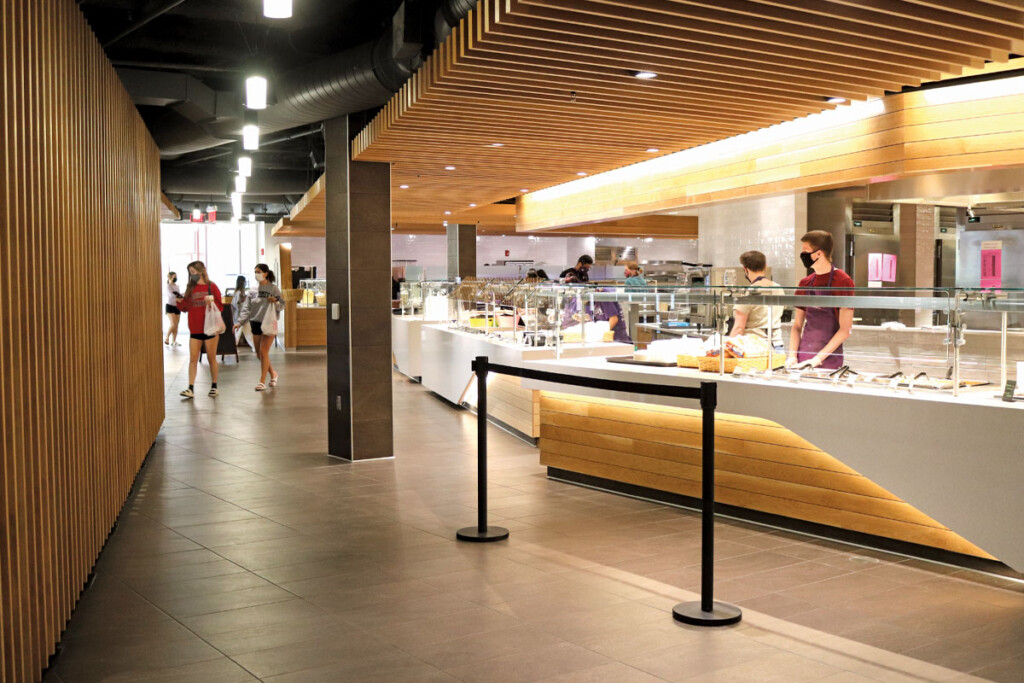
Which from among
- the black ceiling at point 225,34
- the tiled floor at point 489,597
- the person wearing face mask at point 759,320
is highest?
the black ceiling at point 225,34

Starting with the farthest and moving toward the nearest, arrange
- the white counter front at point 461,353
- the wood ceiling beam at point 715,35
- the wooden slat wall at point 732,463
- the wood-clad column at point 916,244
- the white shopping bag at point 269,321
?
the white shopping bag at point 269,321 → the wood-clad column at point 916,244 → the white counter front at point 461,353 → the wooden slat wall at point 732,463 → the wood ceiling beam at point 715,35

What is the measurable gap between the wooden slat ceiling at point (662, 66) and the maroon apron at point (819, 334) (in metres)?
1.31

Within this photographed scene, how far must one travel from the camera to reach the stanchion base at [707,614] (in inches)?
149

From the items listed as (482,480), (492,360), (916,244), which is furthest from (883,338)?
(916,244)

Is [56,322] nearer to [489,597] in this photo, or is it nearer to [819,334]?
[489,597]

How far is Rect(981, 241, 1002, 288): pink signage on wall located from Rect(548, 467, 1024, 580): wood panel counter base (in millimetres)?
4734

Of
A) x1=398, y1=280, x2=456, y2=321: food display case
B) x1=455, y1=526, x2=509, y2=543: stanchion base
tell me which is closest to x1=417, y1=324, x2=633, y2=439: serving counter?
x1=398, y1=280, x2=456, y2=321: food display case

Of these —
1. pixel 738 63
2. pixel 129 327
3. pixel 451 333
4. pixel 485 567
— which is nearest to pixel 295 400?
pixel 451 333

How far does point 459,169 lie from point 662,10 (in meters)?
4.98

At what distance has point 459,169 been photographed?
8711 millimetres

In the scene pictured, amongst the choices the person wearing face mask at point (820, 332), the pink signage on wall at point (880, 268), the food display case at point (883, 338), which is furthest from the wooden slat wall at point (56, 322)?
the pink signage on wall at point (880, 268)

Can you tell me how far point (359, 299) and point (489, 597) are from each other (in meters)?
3.94

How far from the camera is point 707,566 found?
3.90 metres

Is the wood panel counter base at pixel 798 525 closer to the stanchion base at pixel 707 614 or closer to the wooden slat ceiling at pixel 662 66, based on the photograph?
the stanchion base at pixel 707 614
